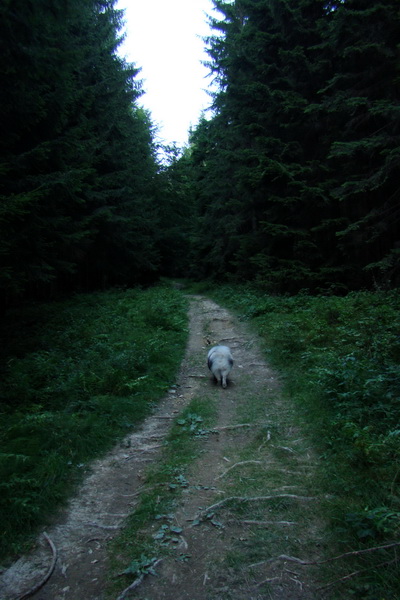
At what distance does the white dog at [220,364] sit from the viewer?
827 cm

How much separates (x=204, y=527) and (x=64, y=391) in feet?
14.8

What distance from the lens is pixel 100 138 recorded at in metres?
19.5

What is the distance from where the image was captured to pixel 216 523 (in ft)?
12.3

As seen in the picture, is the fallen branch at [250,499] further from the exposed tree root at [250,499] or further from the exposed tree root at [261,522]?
the exposed tree root at [261,522]

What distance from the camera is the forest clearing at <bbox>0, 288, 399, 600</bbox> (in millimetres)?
2998

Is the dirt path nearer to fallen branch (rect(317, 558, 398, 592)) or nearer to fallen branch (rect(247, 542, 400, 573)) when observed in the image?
fallen branch (rect(247, 542, 400, 573))

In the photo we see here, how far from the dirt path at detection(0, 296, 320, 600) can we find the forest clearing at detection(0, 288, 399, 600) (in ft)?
0.04

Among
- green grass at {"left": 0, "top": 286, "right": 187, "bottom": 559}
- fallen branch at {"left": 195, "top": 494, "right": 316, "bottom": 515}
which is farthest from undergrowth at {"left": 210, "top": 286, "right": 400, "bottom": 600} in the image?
green grass at {"left": 0, "top": 286, "right": 187, "bottom": 559}

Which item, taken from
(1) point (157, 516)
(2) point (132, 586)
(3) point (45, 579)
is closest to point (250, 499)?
(1) point (157, 516)

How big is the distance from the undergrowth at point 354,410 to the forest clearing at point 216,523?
0.02 meters

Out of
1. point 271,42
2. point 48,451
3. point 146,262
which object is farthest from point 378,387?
point 146,262

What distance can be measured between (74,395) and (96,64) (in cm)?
1948

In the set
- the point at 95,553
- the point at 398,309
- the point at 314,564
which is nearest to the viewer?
the point at 314,564

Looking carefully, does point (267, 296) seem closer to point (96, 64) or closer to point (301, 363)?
point (301, 363)
